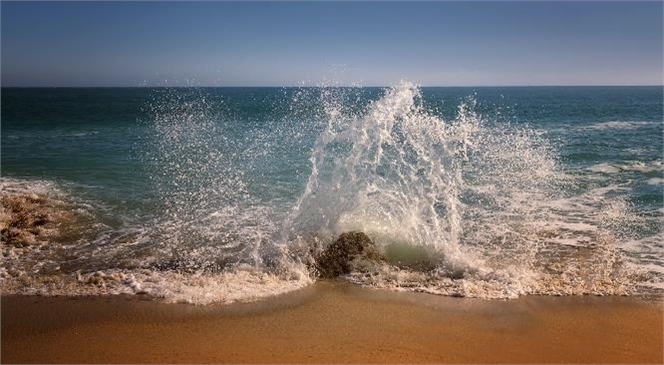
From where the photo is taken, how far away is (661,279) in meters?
7.50

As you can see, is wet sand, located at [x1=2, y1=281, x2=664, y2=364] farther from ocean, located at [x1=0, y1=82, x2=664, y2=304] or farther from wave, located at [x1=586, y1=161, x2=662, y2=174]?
wave, located at [x1=586, y1=161, x2=662, y2=174]

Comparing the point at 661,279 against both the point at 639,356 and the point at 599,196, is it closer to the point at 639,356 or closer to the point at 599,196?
the point at 639,356

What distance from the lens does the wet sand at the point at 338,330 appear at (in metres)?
5.19

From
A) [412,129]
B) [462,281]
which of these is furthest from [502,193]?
[462,281]

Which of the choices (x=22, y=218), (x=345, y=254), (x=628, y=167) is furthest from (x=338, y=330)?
(x=628, y=167)

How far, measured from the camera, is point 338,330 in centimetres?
573

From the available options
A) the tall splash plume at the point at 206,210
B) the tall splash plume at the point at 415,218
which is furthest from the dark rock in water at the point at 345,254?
the tall splash plume at the point at 206,210

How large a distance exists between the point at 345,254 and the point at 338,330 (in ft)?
7.57

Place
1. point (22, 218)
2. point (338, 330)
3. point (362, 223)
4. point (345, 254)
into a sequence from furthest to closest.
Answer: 1. point (22, 218)
2. point (362, 223)
3. point (345, 254)
4. point (338, 330)

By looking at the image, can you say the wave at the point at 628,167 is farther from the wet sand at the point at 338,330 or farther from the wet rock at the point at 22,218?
the wet rock at the point at 22,218

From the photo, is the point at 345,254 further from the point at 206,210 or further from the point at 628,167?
the point at 628,167

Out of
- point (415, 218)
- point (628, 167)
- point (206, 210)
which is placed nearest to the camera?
point (415, 218)

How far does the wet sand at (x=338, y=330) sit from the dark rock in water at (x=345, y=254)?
0.80m

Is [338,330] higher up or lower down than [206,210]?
lower down
